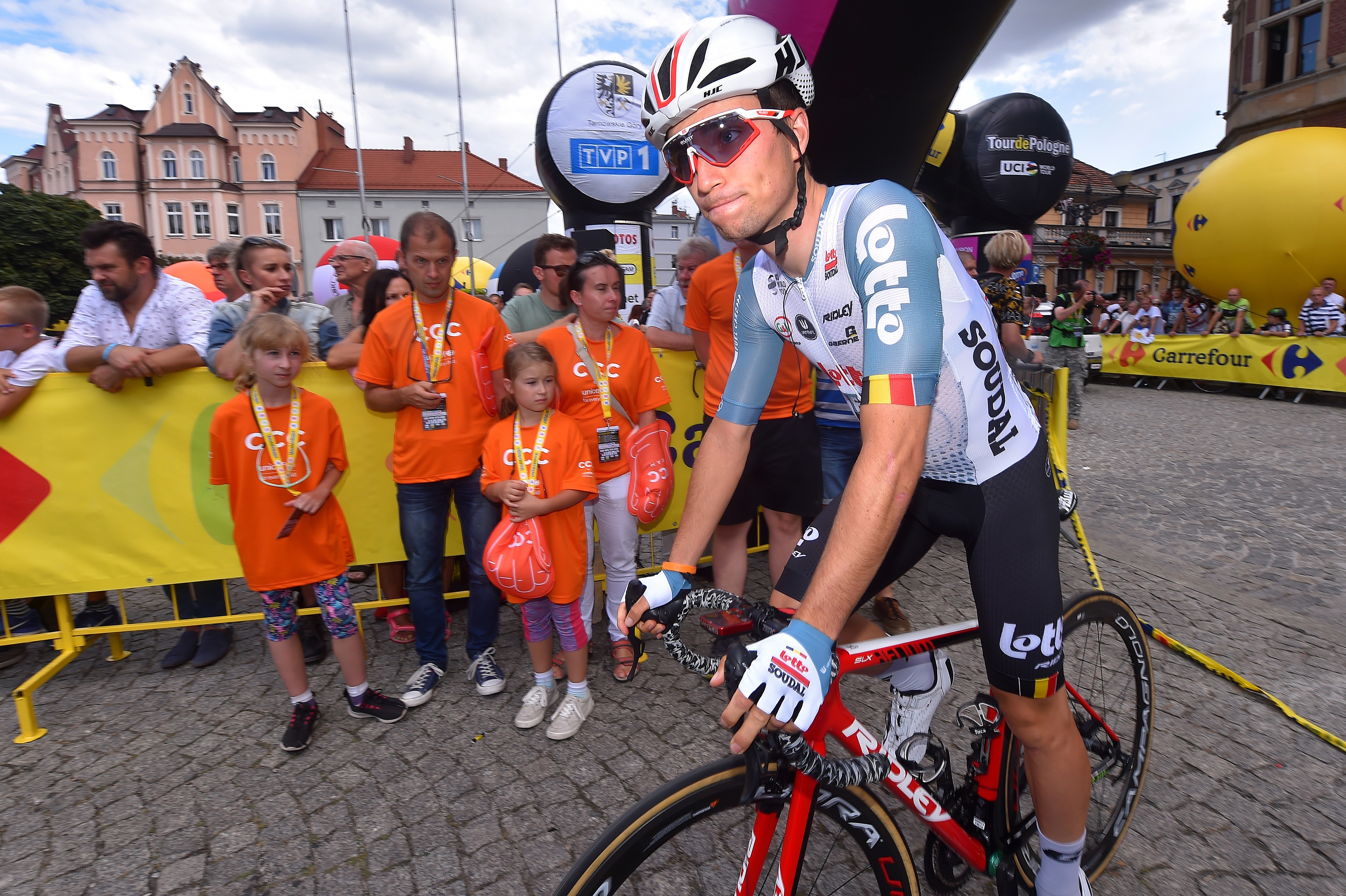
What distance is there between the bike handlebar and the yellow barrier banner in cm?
305

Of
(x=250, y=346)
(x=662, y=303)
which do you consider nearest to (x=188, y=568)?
(x=250, y=346)

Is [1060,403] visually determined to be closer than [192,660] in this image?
No

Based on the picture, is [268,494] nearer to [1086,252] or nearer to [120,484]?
[120,484]

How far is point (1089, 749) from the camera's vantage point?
2.36 meters

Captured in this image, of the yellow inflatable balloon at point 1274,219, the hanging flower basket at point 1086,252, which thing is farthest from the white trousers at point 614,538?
the hanging flower basket at point 1086,252

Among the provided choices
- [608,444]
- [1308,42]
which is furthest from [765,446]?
[1308,42]

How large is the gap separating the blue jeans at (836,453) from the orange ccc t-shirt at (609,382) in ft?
3.56

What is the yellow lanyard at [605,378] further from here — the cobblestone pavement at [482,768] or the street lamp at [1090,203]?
the street lamp at [1090,203]

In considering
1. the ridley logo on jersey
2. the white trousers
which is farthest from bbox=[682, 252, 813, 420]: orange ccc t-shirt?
the ridley logo on jersey

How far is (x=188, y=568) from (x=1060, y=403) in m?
5.91

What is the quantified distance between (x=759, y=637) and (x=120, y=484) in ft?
13.9

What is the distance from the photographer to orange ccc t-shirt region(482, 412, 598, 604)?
11.3 ft

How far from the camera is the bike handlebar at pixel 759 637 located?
4.63 ft

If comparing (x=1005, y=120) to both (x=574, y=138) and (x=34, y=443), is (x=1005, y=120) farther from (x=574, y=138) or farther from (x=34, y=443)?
(x=34, y=443)
